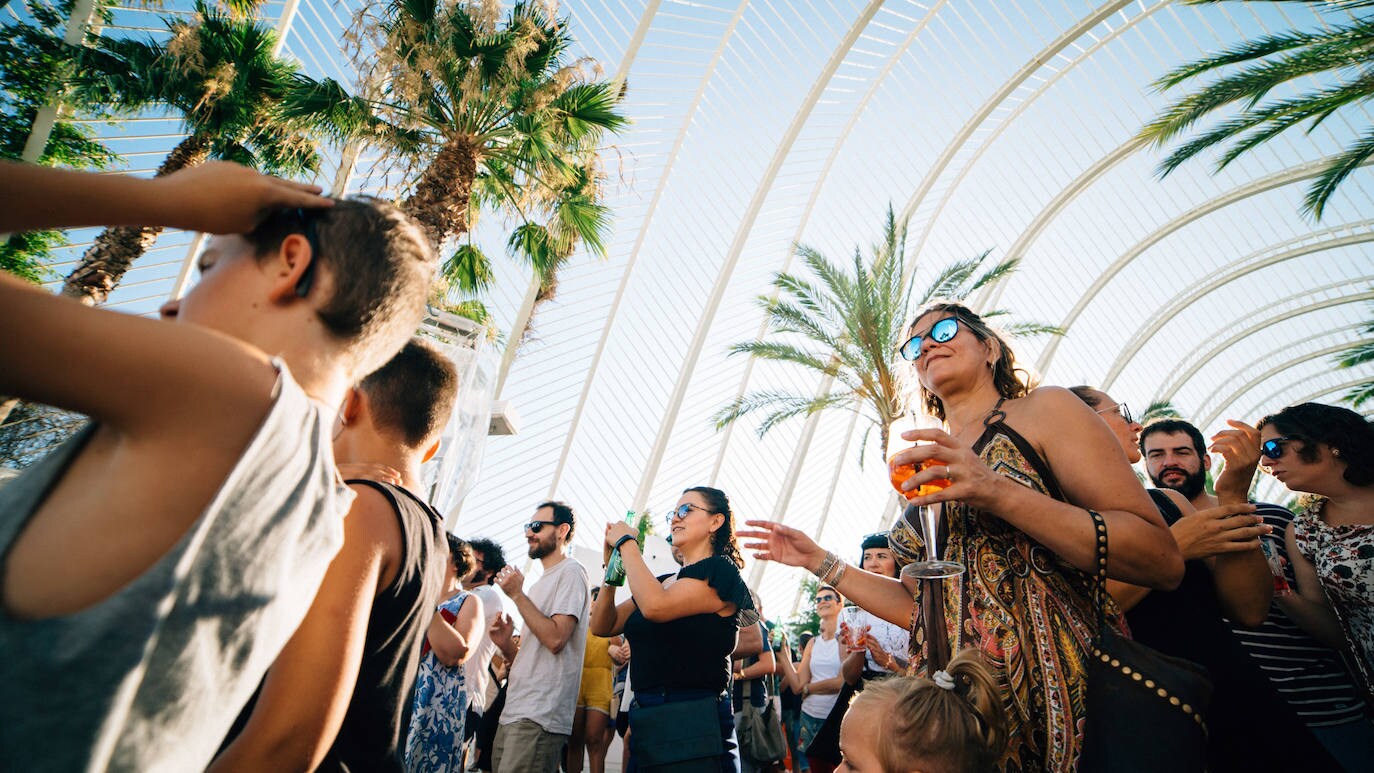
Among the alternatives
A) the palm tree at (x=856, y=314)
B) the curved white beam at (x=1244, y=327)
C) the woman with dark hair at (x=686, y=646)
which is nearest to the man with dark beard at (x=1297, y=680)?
the woman with dark hair at (x=686, y=646)

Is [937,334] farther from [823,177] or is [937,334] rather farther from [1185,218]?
[1185,218]

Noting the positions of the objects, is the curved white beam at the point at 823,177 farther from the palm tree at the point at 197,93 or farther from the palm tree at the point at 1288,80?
the palm tree at the point at 197,93

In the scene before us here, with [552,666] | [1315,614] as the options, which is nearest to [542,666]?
[552,666]

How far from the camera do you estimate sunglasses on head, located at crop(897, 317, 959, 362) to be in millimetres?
2418

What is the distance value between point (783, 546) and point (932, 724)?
829 millimetres

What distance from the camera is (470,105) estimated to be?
9.66m

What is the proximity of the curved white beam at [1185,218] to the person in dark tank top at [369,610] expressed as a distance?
18774mm

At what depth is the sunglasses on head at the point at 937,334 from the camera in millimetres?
2418

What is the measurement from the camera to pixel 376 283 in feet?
4.15

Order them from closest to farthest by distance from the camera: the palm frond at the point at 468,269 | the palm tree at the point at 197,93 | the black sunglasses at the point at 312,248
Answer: the black sunglasses at the point at 312,248, the palm tree at the point at 197,93, the palm frond at the point at 468,269

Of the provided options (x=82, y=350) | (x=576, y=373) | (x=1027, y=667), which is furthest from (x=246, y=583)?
(x=576, y=373)

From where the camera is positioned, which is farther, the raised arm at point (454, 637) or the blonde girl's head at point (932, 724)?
the raised arm at point (454, 637)

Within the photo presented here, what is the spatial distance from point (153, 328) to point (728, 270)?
61.9 ft

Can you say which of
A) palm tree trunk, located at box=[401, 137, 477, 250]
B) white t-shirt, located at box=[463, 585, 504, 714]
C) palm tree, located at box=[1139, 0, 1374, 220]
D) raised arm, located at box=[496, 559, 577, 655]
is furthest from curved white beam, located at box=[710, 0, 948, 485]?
raised arm, located at box=[496, 559, 577, 655]
